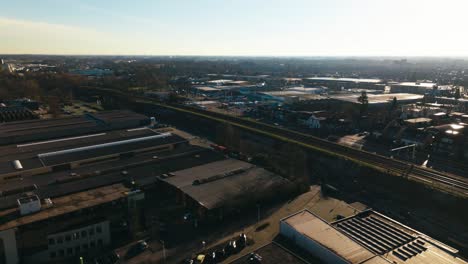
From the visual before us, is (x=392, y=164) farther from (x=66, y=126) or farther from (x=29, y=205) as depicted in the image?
(x=66, y=126)

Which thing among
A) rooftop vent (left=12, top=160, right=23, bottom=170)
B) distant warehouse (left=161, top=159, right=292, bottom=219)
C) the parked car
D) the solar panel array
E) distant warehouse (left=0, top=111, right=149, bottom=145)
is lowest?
the parked car

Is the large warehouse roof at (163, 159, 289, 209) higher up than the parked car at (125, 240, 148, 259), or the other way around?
the large warehouse roof at (163, 159, 289, 209)

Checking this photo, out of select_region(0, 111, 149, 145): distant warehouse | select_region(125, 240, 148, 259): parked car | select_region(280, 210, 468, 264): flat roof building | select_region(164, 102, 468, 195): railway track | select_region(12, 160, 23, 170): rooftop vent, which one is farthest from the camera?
select_region(0, 111, 149, 145): distant warehouse

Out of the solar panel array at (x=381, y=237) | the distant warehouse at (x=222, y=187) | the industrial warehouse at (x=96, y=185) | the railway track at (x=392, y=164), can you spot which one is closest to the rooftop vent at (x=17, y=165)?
the industrial warehouse at (x=96, y=185)

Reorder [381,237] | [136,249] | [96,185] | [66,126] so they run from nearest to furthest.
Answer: [381,237] < [136,249] < [96,185] < [66,126]

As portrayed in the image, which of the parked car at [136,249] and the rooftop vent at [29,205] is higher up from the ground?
the rooftop vent at [29,205]

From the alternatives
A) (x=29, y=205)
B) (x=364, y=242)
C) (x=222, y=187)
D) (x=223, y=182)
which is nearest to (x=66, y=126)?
(x=29, y=205)

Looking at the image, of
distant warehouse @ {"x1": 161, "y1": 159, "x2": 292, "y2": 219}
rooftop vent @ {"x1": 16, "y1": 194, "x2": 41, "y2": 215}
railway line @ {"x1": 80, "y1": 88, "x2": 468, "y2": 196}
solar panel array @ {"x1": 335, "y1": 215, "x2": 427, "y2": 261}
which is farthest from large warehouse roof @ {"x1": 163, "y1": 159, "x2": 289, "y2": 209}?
railway line @ {"x1": 80, "y1": 88, "x2": 468, "y2": 196}

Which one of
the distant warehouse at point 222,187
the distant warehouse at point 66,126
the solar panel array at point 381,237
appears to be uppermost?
the distant warehouse at point 66,126

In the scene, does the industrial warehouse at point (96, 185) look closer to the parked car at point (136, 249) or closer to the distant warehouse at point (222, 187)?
the distant warehouse at point (222, 187)

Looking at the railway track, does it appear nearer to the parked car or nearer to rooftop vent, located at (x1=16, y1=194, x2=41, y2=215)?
the parked car
